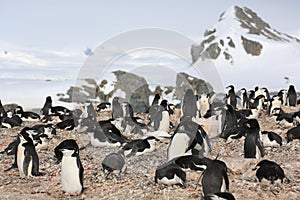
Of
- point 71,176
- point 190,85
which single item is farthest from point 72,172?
point 190,85

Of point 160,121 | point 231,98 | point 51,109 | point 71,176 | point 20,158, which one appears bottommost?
point 71,176

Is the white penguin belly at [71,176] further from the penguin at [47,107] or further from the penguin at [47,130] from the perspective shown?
the penguin at [47,107]

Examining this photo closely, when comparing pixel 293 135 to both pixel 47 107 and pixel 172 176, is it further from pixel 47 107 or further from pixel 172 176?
pixel 47 107

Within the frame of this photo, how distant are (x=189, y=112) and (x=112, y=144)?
337 cm

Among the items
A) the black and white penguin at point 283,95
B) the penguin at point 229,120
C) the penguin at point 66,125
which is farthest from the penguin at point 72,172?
the black and white penguin at point 283,95

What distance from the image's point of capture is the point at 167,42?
8.50m

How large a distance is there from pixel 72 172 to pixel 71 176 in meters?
0.05

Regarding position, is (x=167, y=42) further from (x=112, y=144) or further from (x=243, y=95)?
(x=243, y=95)

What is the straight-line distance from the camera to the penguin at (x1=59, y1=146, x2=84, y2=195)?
5766 mm

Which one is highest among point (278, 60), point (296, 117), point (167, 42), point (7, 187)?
point (278, 60)

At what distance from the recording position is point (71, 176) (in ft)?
18.9

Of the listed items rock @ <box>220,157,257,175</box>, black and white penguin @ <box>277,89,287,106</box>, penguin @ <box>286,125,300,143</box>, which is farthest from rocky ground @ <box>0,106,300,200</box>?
black and white penguin @ <box>277,89,287,106</box>

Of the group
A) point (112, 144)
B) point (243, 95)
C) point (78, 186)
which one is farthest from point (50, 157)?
point (243, 95)

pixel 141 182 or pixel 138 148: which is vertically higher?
pixel 138 148
